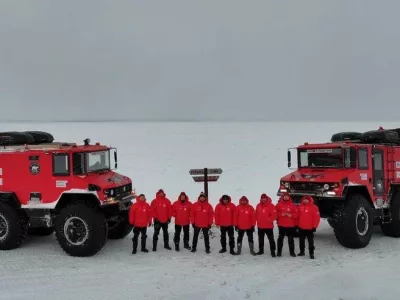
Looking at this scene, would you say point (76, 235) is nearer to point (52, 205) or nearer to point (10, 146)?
point (52, 205)

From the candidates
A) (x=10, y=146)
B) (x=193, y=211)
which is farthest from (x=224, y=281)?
(x=10, y=146)

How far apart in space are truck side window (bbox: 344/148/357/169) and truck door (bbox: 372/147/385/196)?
0.82 m

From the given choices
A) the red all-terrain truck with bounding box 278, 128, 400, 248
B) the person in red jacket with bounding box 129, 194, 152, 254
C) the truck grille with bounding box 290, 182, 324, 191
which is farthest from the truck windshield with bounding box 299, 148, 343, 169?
the person in red jacket with bounding box 129, 194, 152, 254

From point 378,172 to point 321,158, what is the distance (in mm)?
1622

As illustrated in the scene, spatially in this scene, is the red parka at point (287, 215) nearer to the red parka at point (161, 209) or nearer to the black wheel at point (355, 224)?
the black wheel at point (355, 224)

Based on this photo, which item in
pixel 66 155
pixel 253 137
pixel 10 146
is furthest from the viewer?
pixel 253 137

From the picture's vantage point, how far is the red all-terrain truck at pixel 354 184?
10164 millimetres

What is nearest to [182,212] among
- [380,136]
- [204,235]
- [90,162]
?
[204,235]

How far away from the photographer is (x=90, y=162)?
10.4 meters

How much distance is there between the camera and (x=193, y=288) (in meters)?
7.69

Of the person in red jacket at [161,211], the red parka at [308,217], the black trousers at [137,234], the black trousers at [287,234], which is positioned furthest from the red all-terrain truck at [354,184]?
the black trousers at [137,234]

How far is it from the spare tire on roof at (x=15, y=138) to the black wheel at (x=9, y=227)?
5.57ft

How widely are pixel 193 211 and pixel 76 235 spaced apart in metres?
2.84

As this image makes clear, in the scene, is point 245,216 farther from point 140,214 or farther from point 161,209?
point 140,214
